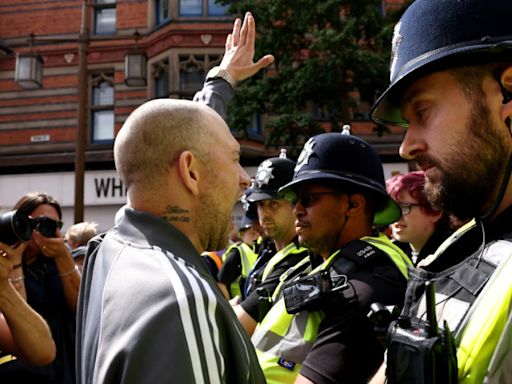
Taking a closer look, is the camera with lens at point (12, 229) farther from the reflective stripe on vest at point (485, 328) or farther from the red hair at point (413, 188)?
the red hair at point (413, 188)

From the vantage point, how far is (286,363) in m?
2.21

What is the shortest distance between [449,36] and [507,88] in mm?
218

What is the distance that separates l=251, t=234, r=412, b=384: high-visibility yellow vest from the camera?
7.16 feet

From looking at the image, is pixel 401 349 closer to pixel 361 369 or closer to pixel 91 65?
pixel 361 369

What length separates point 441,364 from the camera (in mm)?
A: 1151

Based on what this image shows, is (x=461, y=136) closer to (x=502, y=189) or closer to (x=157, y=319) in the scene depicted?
(x=502, y=189)

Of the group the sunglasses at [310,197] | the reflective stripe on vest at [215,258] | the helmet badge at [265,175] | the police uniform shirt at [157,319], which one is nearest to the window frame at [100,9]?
the reflective stripe on vest at [215,258]

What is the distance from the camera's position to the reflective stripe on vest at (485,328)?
1.13m

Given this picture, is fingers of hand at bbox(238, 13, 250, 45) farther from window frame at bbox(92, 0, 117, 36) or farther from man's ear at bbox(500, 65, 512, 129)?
window frame at bbox(92, 0, 117, 36)

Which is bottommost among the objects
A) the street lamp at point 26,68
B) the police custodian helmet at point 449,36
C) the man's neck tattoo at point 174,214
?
the man's neck tattoo at point 174,214

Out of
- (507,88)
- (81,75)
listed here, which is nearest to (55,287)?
(507,88)

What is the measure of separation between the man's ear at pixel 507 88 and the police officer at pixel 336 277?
953mm

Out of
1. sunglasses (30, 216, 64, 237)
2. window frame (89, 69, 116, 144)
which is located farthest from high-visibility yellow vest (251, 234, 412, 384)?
window frame (89, 69, 116, 144)

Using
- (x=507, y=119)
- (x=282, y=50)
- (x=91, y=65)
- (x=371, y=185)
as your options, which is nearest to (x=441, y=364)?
(x=507, y=119)
